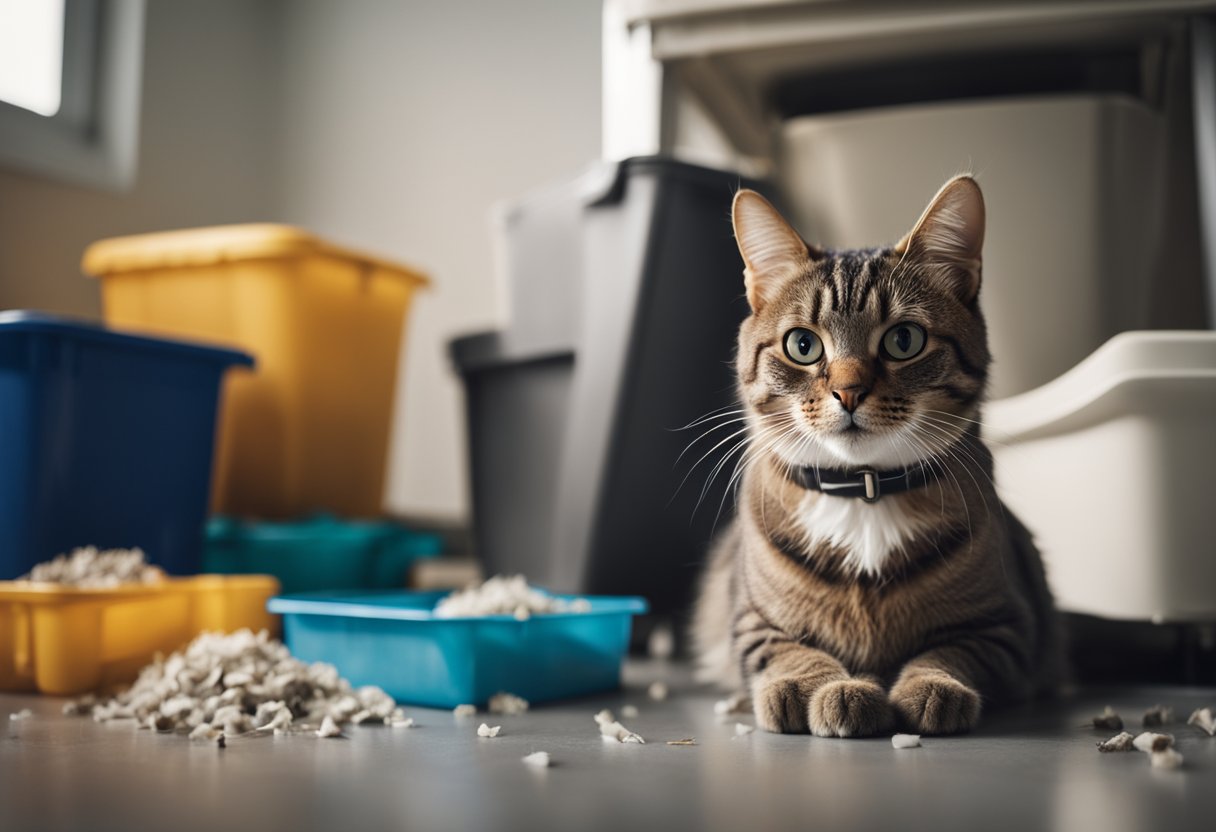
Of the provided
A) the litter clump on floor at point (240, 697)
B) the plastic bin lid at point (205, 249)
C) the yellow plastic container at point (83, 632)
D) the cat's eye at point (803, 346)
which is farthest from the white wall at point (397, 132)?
the cat's eye at point (803, 346)

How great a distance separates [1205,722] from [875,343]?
19.8 inches

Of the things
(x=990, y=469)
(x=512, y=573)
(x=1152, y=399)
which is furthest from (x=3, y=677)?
(x=1152, y=399)

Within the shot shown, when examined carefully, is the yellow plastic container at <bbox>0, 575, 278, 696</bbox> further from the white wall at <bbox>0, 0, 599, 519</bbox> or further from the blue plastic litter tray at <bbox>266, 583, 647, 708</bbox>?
the white wall at <bbox>0, 0, 599, 519</bbox>

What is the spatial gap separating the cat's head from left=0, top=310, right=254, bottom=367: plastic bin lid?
1.07 meters

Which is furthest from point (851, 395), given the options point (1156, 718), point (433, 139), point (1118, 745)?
point (433, 139)

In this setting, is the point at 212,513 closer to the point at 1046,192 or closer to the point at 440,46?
the point at 440,46

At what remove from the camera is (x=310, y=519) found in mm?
2229

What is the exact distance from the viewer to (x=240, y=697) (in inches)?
43.1

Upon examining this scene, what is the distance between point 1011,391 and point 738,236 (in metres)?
0.75

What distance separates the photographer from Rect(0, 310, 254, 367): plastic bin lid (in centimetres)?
154

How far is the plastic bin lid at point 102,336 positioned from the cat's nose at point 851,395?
120 cm

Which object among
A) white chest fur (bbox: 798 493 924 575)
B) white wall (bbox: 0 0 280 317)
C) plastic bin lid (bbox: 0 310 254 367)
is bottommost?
white chest fur (bbox: 798 493 924 575)

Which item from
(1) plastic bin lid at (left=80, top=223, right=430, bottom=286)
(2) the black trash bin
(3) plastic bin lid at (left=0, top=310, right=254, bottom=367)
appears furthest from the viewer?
(1) plastic bin lid at (left=80, top=223, right=430, bottom=286)

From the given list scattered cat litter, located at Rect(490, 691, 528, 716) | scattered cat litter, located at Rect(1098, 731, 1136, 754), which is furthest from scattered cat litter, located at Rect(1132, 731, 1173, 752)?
scattered cat litter, located at Rect(490, 691, 528, 716)
